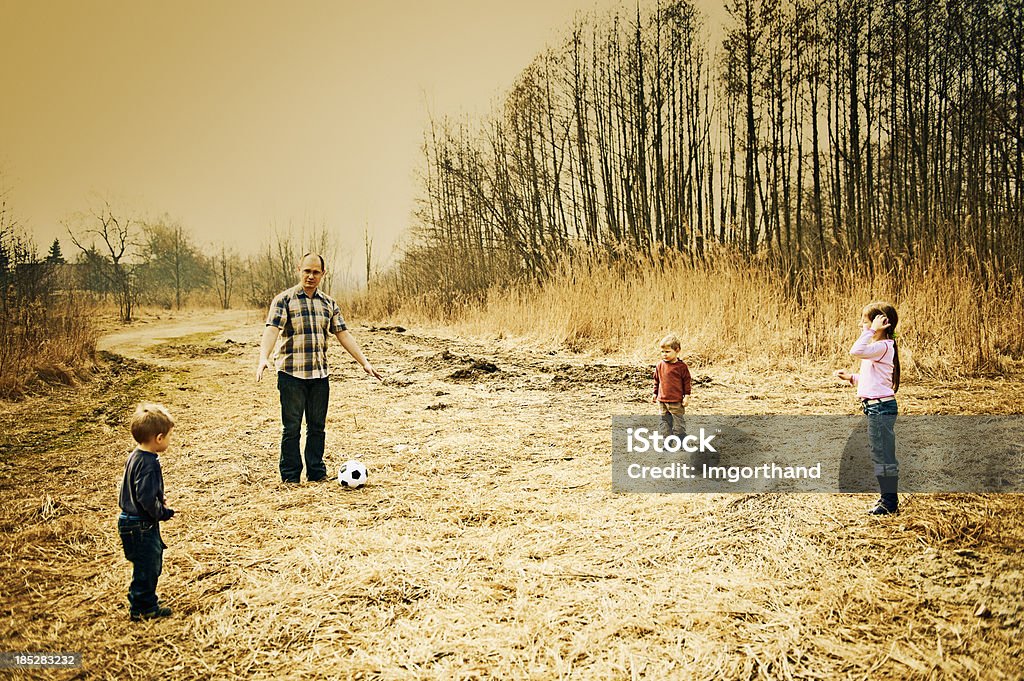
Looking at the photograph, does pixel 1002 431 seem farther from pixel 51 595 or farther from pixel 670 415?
pixel 51 595

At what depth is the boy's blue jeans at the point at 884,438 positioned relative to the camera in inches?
93.0

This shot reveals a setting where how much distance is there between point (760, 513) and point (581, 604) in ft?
3.61

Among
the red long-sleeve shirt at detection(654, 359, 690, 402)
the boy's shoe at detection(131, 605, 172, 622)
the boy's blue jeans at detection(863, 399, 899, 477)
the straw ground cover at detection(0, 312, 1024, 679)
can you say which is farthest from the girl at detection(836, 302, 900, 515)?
the boy's shoe at detection(131, 605, 172, 622)

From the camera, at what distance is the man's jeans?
3.25 metres

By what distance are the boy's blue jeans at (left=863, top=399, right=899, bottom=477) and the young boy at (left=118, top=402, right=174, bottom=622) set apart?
2.67 meters

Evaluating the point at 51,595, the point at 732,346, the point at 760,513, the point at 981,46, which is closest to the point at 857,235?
the point at 981,46

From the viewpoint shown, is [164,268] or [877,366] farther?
[164,268]

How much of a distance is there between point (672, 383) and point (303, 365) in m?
2.10

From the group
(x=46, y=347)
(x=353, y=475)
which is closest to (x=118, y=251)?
(x=46, y=347)

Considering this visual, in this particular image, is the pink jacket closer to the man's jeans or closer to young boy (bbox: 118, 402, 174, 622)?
young boy (bbox: 118, 402, 174, 622)

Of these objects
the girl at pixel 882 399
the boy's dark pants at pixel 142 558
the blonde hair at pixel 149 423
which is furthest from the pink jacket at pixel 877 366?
the boy's dark pants at pixel 142 558

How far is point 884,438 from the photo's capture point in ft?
7.79

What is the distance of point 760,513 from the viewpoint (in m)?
2.47

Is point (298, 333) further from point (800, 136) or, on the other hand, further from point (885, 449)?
point (800, 136)
